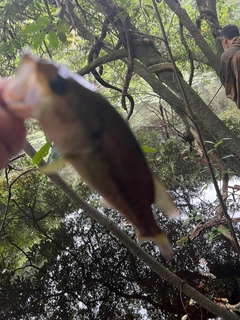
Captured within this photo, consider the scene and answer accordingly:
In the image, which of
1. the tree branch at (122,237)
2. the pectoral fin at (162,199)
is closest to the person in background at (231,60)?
the tree branch at (122,237)

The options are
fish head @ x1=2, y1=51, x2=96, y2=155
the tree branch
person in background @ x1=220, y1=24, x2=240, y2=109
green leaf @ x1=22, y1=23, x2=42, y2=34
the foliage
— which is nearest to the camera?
fish head @ x1=2, y1=51, x2=96, y2=155

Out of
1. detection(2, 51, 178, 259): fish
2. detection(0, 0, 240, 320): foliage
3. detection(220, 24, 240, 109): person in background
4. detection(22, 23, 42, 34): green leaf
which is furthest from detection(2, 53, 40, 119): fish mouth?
detection(220, 24, 240, 109): person in background

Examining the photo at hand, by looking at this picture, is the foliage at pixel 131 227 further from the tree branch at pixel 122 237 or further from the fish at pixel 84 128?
the fish at pixel 84 128

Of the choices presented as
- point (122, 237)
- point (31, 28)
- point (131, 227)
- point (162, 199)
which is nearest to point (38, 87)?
point (162, 199)

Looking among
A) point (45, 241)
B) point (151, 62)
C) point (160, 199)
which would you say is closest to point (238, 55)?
point (151, 62)

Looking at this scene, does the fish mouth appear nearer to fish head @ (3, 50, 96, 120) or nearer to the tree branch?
fish head @ (3, 50, 96, 120)

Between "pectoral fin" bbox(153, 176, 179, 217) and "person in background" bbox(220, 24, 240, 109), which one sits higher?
"person in background" bbox(220, 24, 240, 109)

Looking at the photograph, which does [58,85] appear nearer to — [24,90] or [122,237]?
[24,90]

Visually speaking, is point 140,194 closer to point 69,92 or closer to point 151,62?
point 69,92

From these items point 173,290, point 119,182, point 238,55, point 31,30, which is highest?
point 238,55
